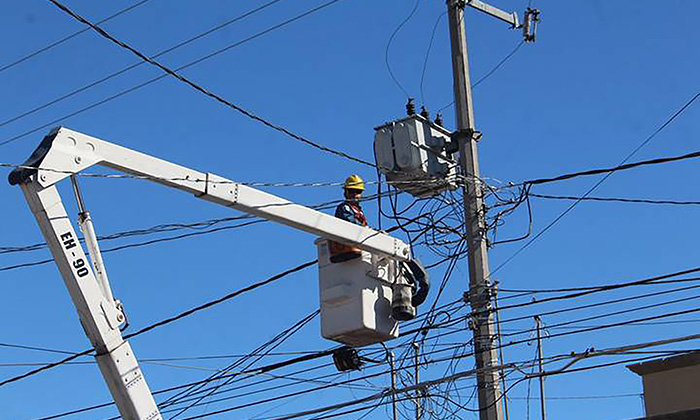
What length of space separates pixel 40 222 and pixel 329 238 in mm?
3001

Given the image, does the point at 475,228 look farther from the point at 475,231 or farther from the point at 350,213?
the point at 350,213

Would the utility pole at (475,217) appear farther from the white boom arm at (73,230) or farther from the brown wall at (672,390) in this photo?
the brown wall at (672,390)

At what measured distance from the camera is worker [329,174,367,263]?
12609 millimetres

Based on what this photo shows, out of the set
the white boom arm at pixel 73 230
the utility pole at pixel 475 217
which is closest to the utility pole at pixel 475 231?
the utility pole at pixel 475 217

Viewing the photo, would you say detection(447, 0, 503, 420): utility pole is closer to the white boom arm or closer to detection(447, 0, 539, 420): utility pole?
detection(447, 0, 539, 420): utility pole

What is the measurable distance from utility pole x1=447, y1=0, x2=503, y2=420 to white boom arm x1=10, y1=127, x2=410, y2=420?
3.57 m

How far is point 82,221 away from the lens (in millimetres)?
10883

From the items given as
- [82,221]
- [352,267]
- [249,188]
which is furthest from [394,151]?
[82,221]

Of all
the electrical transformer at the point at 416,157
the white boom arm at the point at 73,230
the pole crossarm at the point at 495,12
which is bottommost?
the white boom arm at the point at 73,230

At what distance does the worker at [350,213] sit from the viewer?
12.6 metres

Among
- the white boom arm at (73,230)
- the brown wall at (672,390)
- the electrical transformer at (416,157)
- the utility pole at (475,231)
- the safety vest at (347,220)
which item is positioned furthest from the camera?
the brown wall at (672,390)

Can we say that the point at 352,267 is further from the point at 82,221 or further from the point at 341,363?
the point at 82,221

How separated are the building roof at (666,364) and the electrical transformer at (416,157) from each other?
587cm

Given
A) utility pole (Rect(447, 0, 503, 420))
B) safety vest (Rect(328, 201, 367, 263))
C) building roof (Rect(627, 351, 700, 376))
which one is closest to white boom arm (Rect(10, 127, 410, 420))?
safety vest (Rect(328, 201, 367, 263))
